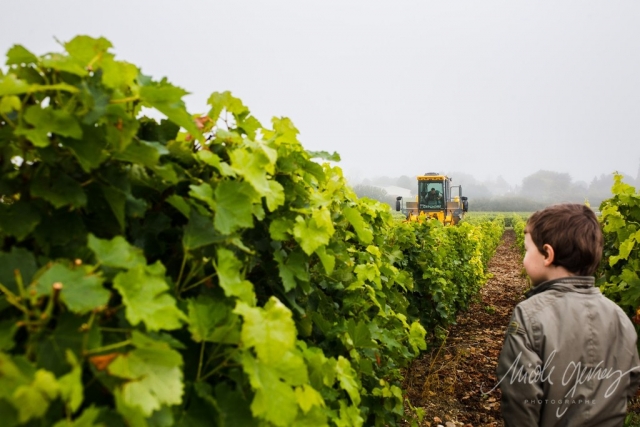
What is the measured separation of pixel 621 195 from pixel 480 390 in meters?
2.51

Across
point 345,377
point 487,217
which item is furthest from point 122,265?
point 487,217

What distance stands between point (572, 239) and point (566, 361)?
56cm

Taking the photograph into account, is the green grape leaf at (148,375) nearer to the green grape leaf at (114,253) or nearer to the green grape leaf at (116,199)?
the green grape leaf at (114,253)

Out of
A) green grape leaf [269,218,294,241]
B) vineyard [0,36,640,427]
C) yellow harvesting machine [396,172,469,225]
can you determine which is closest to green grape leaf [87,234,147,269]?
vineyard [0,36,640,427]

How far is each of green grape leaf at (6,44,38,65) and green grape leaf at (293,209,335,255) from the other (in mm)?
821

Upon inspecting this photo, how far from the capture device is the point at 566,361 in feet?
6.96

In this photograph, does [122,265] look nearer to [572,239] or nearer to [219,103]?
[219,103]

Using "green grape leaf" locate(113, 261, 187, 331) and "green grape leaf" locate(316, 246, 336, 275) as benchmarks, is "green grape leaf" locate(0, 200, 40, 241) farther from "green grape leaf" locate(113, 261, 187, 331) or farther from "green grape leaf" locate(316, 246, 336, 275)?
"green grape leaf" locate(316, 246, 336, 275)

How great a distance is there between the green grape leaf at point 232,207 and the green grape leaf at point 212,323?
0.19 metres

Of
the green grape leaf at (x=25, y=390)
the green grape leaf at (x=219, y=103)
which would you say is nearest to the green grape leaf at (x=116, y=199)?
the green grape leaf at (x=25, y=390)

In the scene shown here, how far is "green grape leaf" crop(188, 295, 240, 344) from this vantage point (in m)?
0.96

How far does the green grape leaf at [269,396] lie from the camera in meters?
0.96

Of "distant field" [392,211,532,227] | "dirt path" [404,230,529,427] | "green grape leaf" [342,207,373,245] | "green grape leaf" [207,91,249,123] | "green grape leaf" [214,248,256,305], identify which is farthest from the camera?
"distant field" [392,211,532,227]

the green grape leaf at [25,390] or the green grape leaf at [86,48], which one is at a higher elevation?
the green grape leaf at [86,48]
